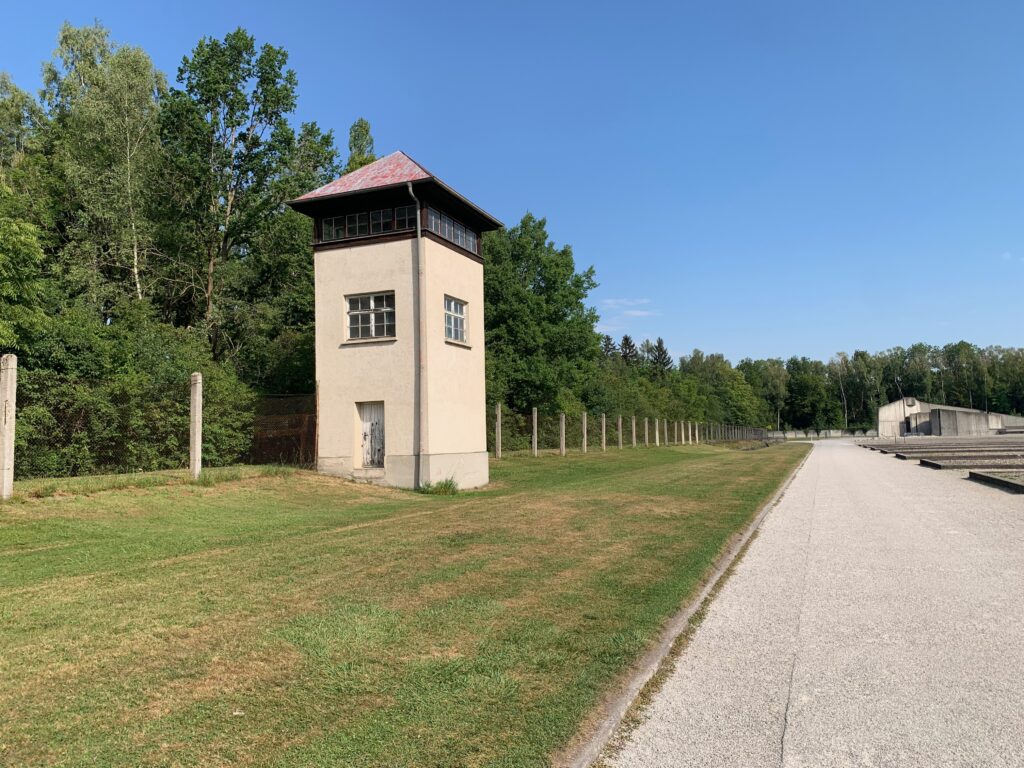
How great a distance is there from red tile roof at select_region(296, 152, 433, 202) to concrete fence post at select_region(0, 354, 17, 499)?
33.5 ft

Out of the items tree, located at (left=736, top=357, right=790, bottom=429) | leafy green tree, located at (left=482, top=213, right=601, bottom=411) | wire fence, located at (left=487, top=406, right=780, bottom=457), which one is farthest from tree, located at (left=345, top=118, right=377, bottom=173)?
tree, located at (left=736, top=357, right=790, bottom=429)

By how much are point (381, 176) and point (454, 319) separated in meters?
4.57

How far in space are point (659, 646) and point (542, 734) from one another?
72.2 inches

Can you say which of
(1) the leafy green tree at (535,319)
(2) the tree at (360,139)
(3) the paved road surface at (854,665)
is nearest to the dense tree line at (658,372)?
(1) the leafy green tree at (535,319)

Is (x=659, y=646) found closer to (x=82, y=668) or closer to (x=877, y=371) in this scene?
(x=82, y=668)

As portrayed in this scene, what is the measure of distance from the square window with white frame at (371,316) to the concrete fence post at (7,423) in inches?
371

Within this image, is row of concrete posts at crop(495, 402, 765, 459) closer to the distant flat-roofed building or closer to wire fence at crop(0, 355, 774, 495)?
wire fence at crop(0, 355, 774, 495)

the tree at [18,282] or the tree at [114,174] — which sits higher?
the tree at [114,174]

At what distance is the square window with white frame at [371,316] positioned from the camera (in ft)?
63.4

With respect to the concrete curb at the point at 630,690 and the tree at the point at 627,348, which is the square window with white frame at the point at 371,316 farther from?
the tree at the point at 627,348

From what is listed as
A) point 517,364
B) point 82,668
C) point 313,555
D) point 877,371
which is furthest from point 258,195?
point 877,371

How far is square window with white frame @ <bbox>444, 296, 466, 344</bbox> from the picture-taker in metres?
20.2

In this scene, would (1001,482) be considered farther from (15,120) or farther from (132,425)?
(15,120)

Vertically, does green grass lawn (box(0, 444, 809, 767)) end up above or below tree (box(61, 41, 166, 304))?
below
